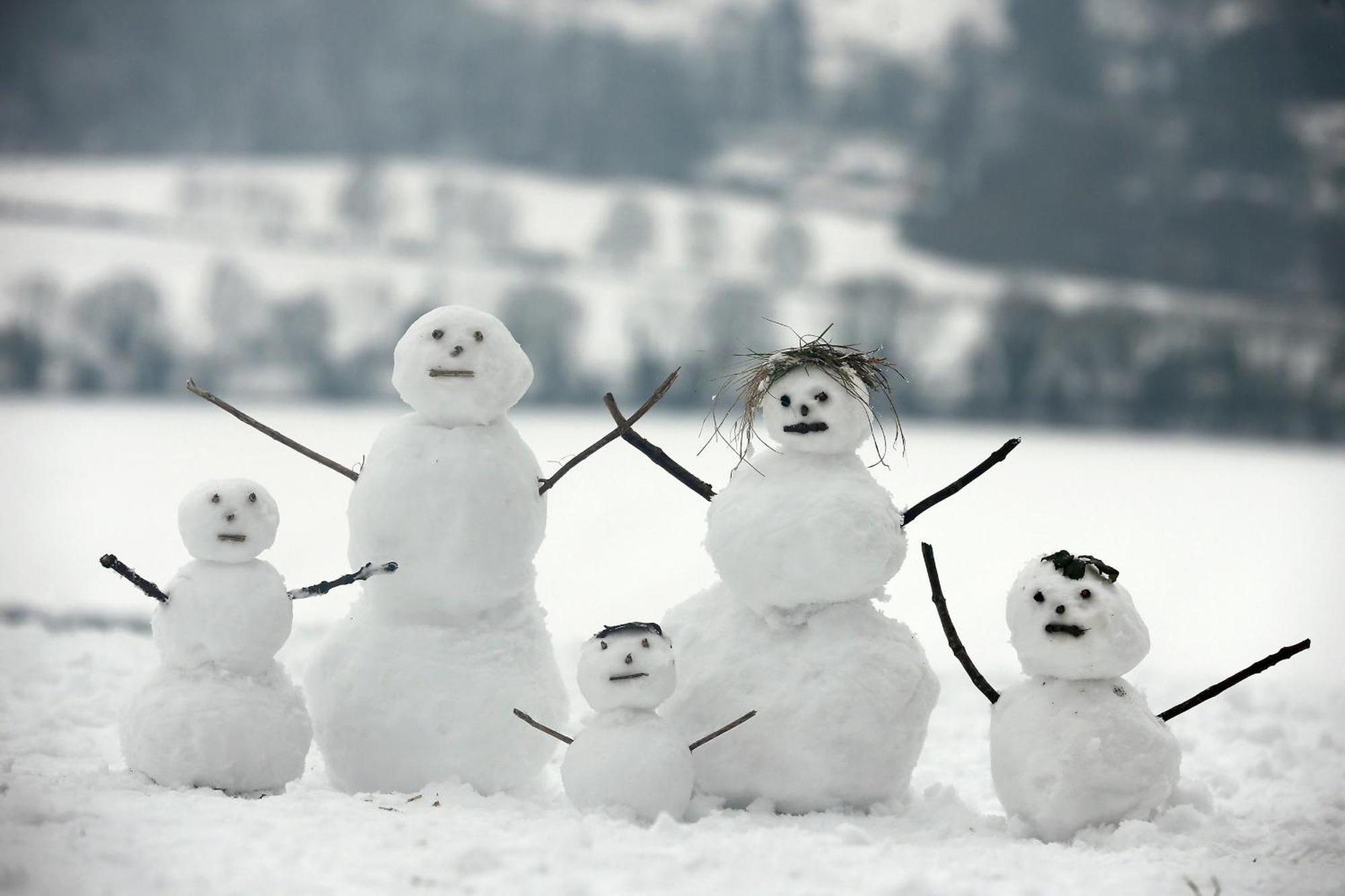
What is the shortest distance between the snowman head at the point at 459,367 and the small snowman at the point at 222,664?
0.37 metres

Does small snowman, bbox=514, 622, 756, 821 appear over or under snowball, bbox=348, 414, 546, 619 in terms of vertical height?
under

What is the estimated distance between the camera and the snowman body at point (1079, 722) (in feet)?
8.01

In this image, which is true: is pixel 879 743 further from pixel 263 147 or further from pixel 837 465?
pixel 263 147

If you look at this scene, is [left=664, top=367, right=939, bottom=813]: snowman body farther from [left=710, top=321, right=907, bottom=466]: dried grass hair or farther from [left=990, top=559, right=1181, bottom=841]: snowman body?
[left=990, top=559, right=1181, bottom=841]: snowman body

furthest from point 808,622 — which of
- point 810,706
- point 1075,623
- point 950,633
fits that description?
point 1075,623

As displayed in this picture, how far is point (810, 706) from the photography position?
2.58 m

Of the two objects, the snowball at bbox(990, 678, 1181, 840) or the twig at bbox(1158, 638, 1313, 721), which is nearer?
the snowball at bbox(990, 678, 1181, 840)

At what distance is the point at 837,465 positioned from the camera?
274 cm

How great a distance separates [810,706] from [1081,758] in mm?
536

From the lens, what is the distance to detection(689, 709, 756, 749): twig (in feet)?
8.35

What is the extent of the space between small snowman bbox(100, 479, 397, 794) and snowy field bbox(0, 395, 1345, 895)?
9 centimetres

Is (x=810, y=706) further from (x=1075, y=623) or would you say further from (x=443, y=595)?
(x=443, y=595)

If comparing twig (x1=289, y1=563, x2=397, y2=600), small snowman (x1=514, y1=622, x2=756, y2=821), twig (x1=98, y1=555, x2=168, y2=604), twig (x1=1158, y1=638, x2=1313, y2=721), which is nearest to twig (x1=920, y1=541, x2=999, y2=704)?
twig (x1=1158, y1=638, x2=1313, y2=721)

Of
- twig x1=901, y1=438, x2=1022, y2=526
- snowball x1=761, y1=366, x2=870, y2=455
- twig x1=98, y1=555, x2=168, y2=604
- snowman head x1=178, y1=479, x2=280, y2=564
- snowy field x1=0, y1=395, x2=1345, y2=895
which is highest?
snowball x1=761, y1=366, x2=870, y2=455
